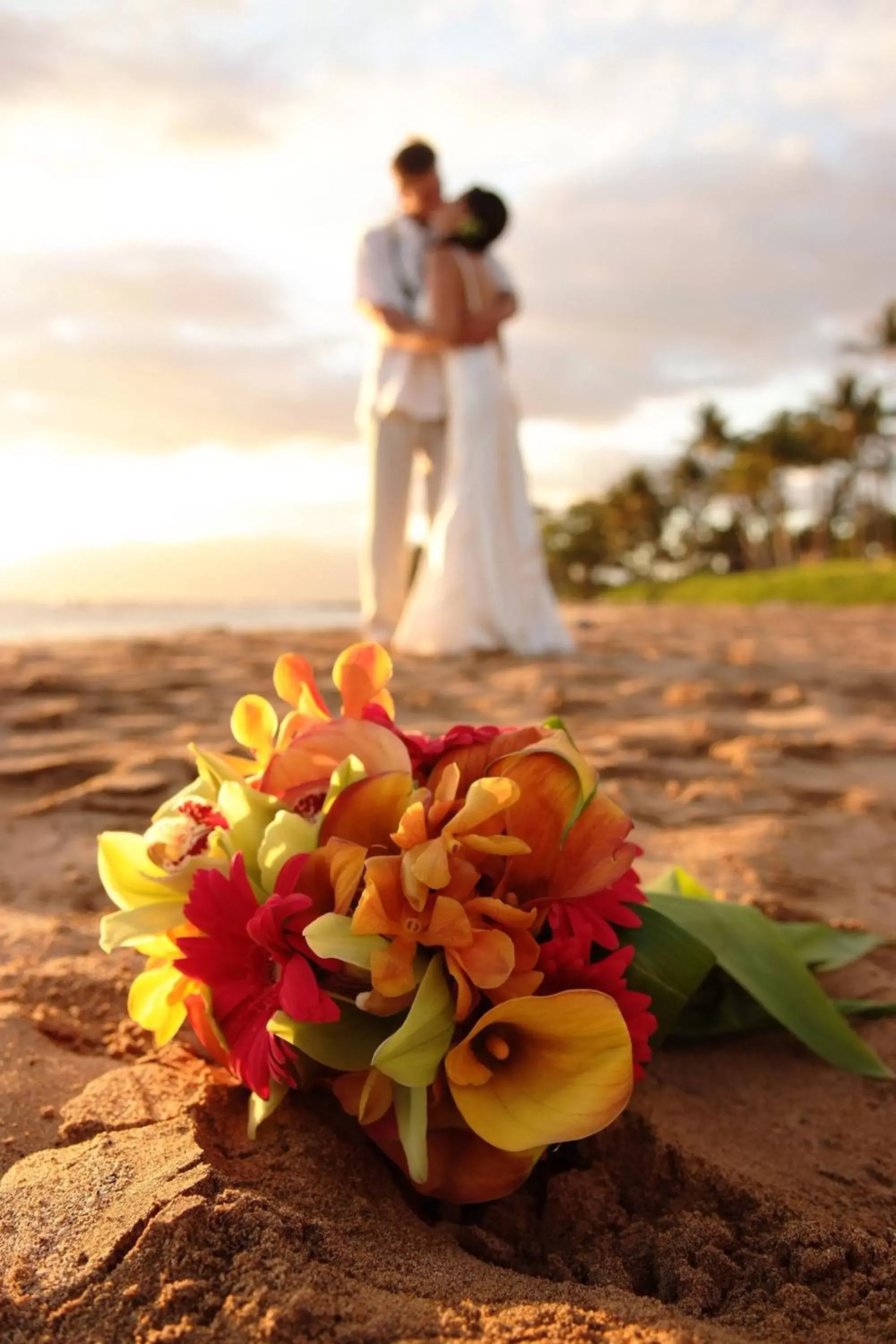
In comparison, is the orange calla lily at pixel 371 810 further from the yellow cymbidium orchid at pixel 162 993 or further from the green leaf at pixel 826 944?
the green leaf at pixel 826 944

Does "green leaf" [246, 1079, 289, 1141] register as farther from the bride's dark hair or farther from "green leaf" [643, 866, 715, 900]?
the bride's dark hair

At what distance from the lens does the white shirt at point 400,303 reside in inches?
221

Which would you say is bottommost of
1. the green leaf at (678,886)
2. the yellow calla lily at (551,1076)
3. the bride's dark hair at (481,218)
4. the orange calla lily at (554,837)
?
the green leaf at (678,886)

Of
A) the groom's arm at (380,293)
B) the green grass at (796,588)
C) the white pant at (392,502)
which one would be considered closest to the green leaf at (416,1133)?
the groom's arm at (380,293)

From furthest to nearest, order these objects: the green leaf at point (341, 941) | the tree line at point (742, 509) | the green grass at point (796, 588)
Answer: the tree line at point (742, 509), the green grass at point (796, 588), the green leaf at point (341, 941)

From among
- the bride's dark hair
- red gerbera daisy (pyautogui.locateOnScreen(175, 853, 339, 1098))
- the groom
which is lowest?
red gerbera daisy (pyautogui.locateOnScreen(175, 853, 339, 1098))

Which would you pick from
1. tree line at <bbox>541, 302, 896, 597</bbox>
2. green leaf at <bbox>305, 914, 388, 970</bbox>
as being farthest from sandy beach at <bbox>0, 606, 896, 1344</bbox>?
tree line at <bbox>541, 302, 896, 597</bbox>

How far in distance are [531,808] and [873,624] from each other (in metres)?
8.80

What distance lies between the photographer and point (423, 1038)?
95cm

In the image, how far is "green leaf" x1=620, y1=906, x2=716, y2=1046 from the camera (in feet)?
4.06

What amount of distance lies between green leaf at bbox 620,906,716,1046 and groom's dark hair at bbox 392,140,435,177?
206 inches

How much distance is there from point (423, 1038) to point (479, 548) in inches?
196

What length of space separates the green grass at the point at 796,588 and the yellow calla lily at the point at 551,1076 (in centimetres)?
1589

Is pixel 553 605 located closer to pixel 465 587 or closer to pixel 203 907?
pixel 465 587
